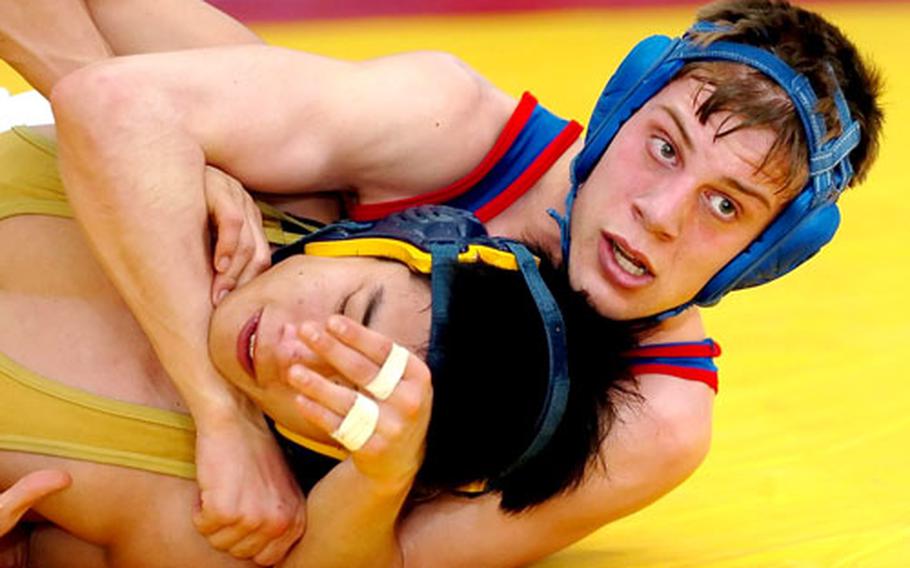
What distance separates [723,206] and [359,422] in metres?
1.02

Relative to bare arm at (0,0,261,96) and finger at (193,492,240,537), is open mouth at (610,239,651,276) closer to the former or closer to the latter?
finger at (193,492,240,537)

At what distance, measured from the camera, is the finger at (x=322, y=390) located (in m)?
2.65

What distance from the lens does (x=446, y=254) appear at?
119 inches

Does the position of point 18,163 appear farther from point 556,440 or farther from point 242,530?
point 556,440

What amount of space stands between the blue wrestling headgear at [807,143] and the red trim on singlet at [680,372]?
0.34 feet

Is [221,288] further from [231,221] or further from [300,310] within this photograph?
[300,310]

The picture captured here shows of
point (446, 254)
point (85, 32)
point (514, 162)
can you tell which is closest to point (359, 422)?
point (446, 254)

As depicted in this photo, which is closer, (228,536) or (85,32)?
(228,536)

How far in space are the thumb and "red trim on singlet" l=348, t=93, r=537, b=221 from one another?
0.90 metres

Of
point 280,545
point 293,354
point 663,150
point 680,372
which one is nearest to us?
point 293,354

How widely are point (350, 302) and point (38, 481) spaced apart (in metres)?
0.64

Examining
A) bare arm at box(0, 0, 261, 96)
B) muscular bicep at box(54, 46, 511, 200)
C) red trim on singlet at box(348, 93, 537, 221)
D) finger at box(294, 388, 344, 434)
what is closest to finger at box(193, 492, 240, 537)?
finger at box(294, 388, 344, 434)

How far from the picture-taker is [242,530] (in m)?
3.11

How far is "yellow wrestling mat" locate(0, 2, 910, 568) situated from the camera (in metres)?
3.61
